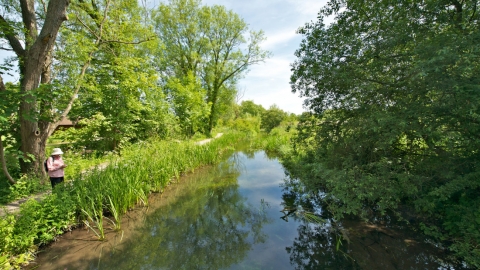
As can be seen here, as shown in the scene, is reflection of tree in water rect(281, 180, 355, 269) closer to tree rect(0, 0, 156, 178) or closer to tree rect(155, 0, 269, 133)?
tree rect(0, 0, 156, 178)

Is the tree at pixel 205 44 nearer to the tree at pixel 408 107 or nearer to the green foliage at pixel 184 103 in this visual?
the green foliage at pixel 184 103

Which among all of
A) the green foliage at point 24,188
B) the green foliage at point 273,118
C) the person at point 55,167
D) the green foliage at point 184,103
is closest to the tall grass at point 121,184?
the person at point 55,167

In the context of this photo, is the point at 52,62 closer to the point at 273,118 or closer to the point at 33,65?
the point at 33,65

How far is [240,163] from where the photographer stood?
11.6m

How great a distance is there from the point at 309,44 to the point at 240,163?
7581 millimetres

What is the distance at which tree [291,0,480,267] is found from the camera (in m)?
2.86

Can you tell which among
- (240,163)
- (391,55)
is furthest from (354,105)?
(240,163)

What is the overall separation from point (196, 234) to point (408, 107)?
15.4ft

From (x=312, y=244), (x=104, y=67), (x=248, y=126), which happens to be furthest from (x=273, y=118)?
(x=312, y=244)

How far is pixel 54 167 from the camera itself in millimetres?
4672

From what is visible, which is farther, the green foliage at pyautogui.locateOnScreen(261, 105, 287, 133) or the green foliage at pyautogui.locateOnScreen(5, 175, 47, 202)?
the green foliage at pyautogui.locateOnScreen(261, 105, 287, 133)

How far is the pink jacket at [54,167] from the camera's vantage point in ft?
15.3

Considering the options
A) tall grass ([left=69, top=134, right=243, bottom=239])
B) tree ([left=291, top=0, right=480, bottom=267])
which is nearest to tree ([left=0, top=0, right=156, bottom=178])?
tall grass ([left=69, top=134, right=243, bottom=239])

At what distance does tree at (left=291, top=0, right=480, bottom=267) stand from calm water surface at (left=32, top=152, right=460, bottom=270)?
0.69 m
